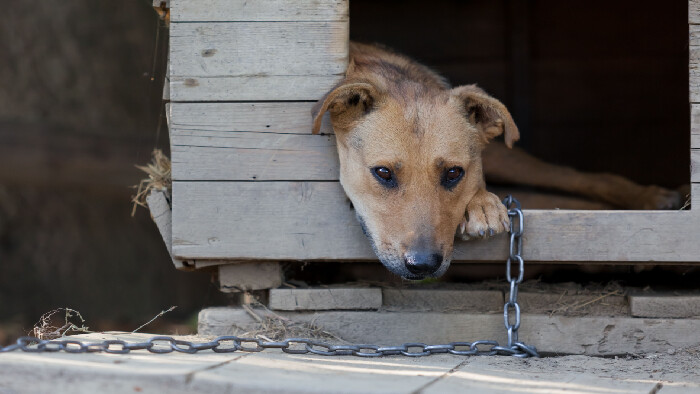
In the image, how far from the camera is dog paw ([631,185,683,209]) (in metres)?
4.52

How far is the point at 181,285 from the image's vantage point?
869 cm

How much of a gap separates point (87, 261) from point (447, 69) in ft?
14.4

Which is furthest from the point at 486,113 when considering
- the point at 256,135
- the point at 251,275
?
the point at 251,275

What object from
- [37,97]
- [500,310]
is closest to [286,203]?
[500,310]

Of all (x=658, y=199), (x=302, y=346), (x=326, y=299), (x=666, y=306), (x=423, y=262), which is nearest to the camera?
(x=423, y=262)

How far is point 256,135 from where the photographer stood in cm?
369

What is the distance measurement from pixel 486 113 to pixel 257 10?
1241 millimetres

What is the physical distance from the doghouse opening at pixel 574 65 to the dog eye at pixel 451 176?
3.60 m

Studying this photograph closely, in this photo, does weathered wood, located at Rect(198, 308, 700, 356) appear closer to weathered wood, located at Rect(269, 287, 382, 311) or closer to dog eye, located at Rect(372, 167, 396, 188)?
weathered wood, located at Rect(269, 287, 382, 311)

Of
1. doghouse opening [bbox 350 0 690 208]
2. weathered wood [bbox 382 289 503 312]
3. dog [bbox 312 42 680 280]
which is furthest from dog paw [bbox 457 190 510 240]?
doghouse opening [bbox 350 0 690 208]

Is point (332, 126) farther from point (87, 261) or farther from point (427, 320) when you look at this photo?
point (87, 261)

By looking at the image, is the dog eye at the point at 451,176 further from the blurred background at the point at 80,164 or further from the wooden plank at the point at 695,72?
the blurred background at the point at 80,164

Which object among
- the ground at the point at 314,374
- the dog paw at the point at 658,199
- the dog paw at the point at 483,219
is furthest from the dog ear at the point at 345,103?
the dog paw at the point at 658,199

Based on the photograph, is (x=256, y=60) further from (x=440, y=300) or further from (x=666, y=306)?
(x=666, y=306)
